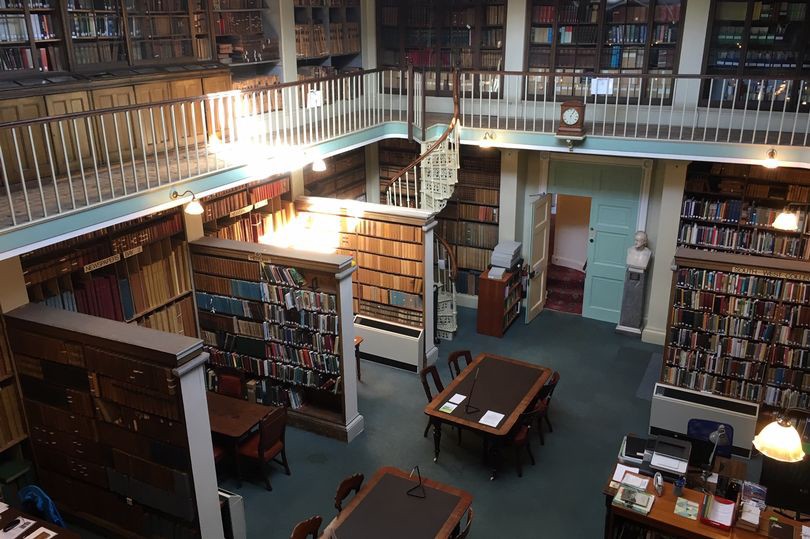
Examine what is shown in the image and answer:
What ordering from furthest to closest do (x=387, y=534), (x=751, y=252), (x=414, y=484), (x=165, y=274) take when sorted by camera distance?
(x=751, y=252) < (x=165, y=274) < (x=414, y=484) < (x=387, y=534)

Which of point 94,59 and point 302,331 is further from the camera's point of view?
point 302,331

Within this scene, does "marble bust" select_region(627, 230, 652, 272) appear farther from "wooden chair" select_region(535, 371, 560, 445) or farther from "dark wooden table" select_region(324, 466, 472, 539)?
"dark wooden table" select_region(324, 466, 472, 539)

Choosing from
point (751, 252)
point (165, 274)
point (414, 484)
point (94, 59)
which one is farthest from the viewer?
point (751, 252)

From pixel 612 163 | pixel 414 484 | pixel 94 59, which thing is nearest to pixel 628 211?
pixel 612 163

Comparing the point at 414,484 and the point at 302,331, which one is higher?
the point at 302,331

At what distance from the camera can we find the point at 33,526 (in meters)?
5.14

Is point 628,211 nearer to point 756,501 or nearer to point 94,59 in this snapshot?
point 756,501

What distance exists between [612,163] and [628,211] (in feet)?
2.47

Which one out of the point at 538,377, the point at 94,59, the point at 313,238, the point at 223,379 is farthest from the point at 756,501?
the point at 94,59

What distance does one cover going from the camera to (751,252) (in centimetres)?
895

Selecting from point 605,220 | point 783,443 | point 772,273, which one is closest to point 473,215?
point 605,220

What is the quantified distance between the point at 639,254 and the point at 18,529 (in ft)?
26.1

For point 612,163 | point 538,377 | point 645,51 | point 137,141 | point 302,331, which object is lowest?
point 538,377

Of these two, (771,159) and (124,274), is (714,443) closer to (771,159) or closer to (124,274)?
(771,159)
